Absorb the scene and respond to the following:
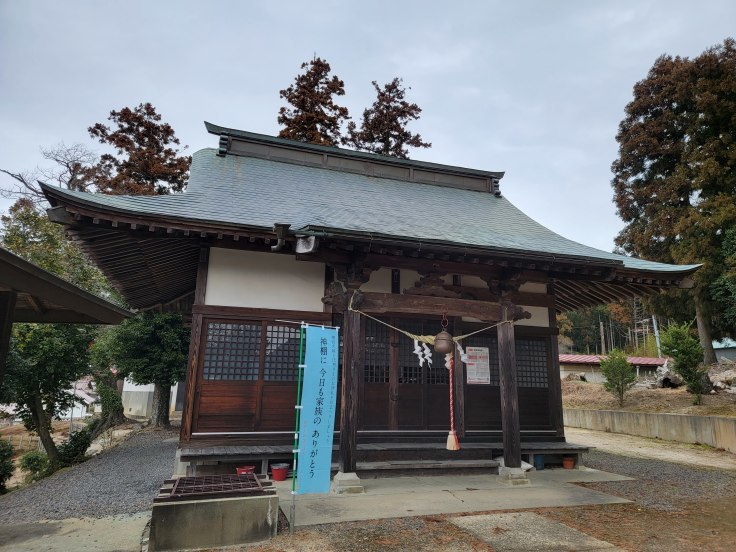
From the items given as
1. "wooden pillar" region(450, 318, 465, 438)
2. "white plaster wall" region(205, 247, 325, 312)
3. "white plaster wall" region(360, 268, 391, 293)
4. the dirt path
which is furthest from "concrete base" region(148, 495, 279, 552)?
the dirt path

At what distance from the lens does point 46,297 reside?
454cm

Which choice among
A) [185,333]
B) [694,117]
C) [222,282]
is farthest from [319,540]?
[694,117]

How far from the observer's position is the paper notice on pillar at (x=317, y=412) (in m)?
5.40

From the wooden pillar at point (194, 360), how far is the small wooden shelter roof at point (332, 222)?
0.46 metres

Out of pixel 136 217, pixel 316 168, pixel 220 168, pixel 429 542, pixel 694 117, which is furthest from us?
pixel 694 117

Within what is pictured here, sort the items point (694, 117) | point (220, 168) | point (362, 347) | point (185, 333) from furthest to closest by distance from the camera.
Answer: point (694, 117) → point (185, 333) → point (220, 168) → point (362, 347)

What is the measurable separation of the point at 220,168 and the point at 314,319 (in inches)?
181

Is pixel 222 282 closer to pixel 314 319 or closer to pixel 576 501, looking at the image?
pixel 314 319

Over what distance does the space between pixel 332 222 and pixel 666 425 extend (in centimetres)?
1341

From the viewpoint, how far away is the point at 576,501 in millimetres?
6258

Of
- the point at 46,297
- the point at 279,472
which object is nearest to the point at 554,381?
the point at 279,472

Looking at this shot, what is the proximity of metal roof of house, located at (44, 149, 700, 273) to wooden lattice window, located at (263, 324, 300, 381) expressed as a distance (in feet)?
6.39

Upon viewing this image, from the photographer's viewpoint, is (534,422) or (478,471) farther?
(534,422)

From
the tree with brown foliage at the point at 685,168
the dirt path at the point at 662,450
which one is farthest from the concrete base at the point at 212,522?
the tree with brown foliage at the point at 685,168
